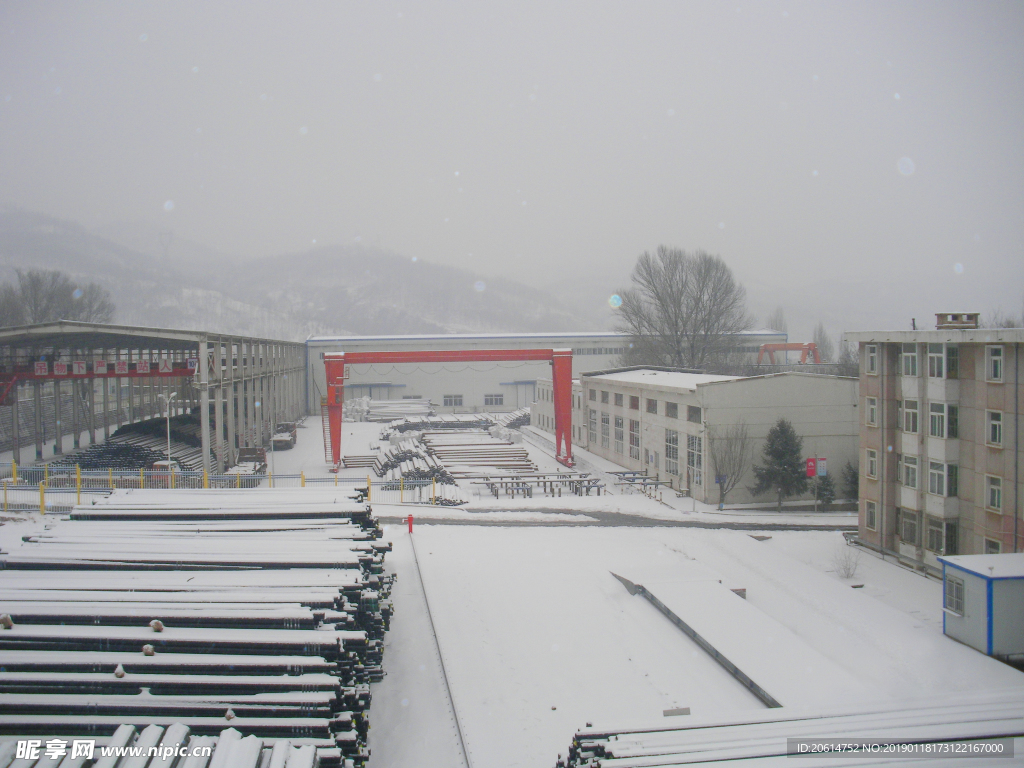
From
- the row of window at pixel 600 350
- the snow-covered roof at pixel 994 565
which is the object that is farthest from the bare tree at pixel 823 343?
the snow-covered roof at pixel 994 565

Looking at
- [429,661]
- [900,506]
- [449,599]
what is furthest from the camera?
[900,506]

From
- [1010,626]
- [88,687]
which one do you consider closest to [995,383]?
[1010,626]

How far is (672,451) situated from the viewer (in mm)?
23359

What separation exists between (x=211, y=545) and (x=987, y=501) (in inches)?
544

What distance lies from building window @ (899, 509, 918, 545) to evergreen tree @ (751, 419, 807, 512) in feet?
18.1

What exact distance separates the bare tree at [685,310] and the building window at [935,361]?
28.3m

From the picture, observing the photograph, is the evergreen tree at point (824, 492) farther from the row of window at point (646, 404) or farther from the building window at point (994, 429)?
the building window at point (994, 429)

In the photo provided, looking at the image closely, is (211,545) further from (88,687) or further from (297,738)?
(297,738)

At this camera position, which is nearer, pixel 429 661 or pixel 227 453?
pixel 429 661

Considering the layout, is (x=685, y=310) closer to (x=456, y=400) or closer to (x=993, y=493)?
(x=456, y=400)

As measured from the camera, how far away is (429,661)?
9.45m

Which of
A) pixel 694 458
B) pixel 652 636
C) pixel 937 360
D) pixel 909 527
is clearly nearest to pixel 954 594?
pixel 909 527

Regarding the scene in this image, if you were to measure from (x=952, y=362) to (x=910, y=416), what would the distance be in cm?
158

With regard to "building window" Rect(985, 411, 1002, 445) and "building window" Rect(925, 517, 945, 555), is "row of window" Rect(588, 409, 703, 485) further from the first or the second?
"building window" Rect(985, 411, 1002, 445)
